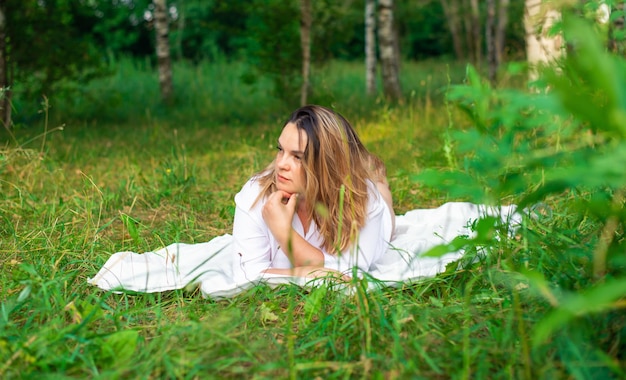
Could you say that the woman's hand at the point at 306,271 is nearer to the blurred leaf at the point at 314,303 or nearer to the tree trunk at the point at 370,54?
the blurred leaf at the point at 314,303

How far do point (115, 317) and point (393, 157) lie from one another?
3.63 metres

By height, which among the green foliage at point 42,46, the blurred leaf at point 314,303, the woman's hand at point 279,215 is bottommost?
the blurred leaf at point 314,303

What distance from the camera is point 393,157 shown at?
18.0 ft

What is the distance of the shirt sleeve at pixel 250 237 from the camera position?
2936 mm

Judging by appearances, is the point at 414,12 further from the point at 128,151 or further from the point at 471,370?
the point at 471,370

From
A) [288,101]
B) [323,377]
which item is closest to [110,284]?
[323,377]

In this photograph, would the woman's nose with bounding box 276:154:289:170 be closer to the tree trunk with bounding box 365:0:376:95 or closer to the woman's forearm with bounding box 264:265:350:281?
the woman's forearm with bounding box 264:265:350:281

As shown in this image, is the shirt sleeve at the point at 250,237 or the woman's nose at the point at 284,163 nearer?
the woman's nose at the point at 284,163

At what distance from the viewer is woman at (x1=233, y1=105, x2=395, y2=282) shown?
2814 millimetres

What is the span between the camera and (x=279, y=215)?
2.80 meters

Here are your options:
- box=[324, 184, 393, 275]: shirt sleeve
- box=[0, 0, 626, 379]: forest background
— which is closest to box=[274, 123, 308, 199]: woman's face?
box=[324, 184, 393, 275]: shirt sleeve

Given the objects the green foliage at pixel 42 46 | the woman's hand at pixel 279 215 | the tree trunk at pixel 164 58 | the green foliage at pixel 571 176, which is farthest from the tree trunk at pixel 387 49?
the green foliage at pixel 571 176

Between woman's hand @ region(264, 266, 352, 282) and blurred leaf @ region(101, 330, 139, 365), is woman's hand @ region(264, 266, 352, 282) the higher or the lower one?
the lower one

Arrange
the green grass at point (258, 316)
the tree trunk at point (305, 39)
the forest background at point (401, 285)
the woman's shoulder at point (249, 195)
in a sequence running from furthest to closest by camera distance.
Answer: the tree trunk at point (305, 39)
the woman's shoulder at point (249, 195)
the green grass at point (258, 316)
the forest background at point (401, 285)
